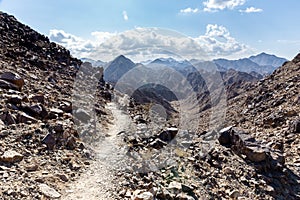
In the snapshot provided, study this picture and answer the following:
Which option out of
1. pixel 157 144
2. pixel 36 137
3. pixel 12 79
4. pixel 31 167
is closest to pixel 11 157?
pixel 31 167

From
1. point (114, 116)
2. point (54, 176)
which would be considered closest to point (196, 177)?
point (54, 176)

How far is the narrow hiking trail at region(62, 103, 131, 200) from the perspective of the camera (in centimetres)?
882

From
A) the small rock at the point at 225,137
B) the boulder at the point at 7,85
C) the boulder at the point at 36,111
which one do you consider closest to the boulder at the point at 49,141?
the boulder at the point at 36,111

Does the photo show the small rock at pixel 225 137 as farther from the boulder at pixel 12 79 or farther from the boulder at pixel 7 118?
the boulder at pixel 12 79

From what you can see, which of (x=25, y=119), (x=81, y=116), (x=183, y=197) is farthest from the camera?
(x=81, y=116)

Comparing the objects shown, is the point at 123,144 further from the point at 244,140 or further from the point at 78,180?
the point at 244,140

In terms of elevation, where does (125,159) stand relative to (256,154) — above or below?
below

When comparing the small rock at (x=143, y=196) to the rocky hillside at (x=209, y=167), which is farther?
the rocky hillside at (x=209, y=167)

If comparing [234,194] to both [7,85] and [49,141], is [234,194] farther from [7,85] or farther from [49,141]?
[7,85]

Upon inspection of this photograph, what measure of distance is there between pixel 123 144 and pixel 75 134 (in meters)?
2.51

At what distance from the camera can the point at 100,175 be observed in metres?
10.2

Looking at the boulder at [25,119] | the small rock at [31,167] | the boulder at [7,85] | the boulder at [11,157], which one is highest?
the boulder at [7,85]

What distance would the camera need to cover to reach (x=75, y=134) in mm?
13266

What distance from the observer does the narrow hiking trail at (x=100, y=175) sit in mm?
8820
